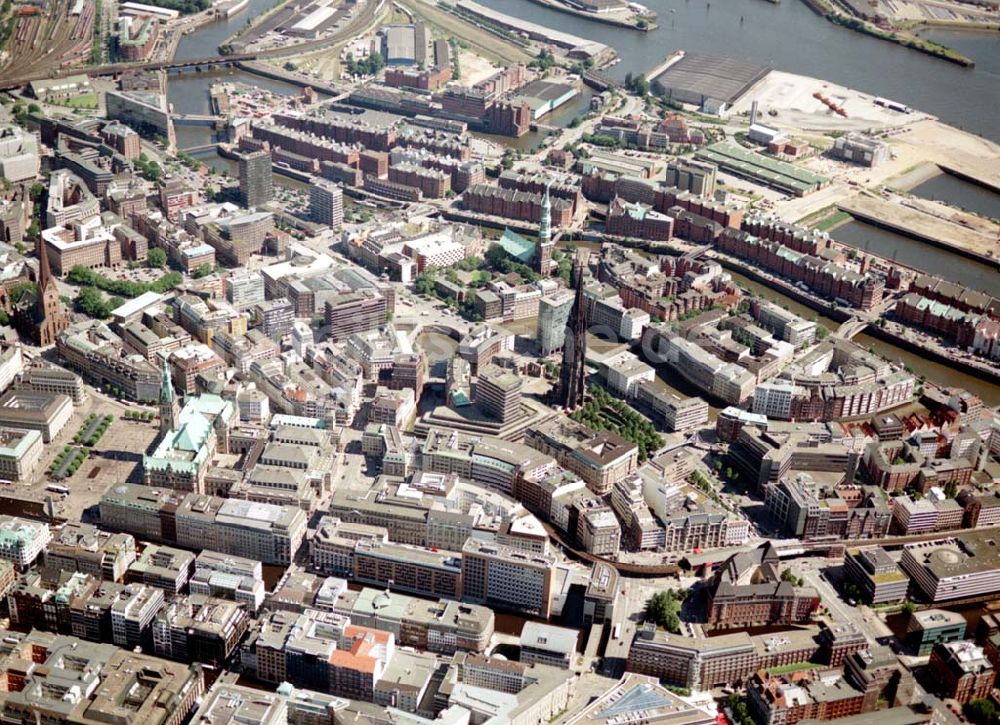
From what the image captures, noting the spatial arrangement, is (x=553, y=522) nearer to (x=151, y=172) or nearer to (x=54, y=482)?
(x=54, y=482)

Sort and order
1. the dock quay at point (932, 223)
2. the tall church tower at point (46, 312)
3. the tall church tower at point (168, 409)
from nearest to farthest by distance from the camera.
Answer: the tall church tower at point (168, 409)
the tall church tower at point (46, 312)
the dock quay at point (932, 223)

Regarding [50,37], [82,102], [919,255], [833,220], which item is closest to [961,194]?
[833,220]

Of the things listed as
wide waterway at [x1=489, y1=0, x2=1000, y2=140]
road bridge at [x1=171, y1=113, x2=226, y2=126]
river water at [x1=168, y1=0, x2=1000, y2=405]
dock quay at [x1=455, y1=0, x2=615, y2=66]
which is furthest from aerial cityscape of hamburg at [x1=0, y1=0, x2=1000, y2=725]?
dock quay at [x1=455, y1=0, x2=615, y2=66]

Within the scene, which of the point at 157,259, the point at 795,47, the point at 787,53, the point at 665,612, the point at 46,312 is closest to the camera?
the point at 665,612

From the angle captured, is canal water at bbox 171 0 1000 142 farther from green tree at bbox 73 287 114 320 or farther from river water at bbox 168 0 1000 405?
green tree at bbox 73 287 114 320

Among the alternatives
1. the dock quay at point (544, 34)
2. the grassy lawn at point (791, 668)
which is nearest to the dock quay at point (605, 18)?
the dock quay at point (544, 34)

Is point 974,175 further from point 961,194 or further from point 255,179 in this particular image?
point 255,179

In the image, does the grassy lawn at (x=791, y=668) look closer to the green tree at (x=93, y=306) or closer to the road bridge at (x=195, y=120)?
the green tree at (x=93, y=306)
